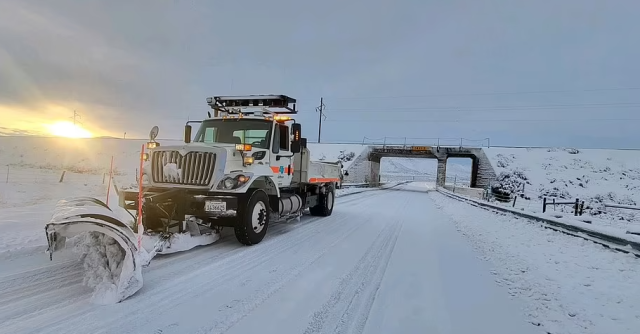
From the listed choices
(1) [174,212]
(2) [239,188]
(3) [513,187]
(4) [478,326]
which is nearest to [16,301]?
(1) [174,212]

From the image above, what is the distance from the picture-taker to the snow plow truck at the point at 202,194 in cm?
371

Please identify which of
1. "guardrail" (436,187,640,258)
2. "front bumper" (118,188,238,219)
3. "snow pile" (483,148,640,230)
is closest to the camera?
"guardrail" (436,187,640,258)

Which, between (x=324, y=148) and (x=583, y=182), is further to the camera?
(x=324, y=148)

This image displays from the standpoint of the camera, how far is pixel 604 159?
3994 cm

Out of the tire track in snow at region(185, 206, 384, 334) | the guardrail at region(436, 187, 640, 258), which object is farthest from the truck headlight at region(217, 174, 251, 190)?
the guardrail at region(436, 187, 640, 258)

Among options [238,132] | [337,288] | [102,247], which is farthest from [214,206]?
[337,288]

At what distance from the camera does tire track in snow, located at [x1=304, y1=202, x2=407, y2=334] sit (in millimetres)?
3262

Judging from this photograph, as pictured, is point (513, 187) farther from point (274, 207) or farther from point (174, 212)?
point (174, 212)

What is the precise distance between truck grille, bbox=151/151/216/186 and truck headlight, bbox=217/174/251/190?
0.82ft

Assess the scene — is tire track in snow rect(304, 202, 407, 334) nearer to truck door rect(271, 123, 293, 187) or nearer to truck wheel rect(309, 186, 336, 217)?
truck door rect(271, 123, 293, 187)

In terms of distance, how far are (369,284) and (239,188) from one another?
2850 mm

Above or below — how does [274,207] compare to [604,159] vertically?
below

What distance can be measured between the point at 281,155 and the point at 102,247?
4416 mm

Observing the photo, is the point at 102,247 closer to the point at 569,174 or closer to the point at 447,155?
the point at 447,155
